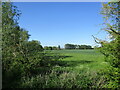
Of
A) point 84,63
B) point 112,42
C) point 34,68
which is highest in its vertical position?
point 112,42

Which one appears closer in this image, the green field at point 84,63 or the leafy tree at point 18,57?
the leafy tree at point 18,57

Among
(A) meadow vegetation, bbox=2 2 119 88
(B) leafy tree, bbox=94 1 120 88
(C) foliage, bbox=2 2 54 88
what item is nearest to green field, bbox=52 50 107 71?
(B) leafy tree, bbox=94 1 120 88

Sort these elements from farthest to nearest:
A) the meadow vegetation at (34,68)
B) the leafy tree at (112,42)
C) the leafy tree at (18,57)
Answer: the leafy tree at (18,57) < the meadow vegetation at (34,68) < the leafy tree at (112,42)

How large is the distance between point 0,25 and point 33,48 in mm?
1961

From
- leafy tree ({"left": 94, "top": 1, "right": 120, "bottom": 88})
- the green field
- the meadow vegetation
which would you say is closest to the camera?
leafy tree ({"left": 94, "top": 1, "right": 120, "bottom": 88})

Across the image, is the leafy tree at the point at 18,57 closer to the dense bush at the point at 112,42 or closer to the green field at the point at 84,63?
the green field at the point at 84,63

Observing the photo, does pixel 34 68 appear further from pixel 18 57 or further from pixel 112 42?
pixel 112 42

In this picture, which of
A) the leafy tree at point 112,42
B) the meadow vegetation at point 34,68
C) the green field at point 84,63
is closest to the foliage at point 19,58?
the meadow vegetation at point 34,68

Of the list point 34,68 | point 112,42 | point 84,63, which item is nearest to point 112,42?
point 112,42

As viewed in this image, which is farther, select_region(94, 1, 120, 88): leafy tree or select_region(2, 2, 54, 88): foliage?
select_region(2, 2, 54, 88): foliage

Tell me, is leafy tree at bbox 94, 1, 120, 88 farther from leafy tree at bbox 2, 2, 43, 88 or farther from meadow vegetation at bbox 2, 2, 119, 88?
leafy tree at bbox 2, 2, 43, 88

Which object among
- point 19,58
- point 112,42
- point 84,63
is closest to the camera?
point 112,42

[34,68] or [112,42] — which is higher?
[112,42]

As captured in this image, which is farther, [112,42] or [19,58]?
[19,58]
